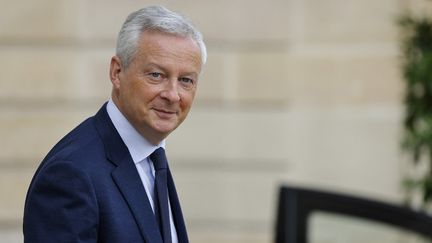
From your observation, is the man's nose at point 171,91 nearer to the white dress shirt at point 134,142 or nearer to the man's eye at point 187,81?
the man's eye at point 187,81

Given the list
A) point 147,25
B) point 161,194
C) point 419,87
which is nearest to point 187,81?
point 147,25

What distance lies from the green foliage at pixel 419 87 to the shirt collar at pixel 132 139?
3638 millimetres

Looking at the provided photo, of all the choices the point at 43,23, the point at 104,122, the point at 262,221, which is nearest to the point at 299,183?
the point at 262,221

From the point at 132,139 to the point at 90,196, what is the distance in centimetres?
24

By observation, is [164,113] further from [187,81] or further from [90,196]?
[90,196]

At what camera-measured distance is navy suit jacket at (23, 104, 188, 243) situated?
2.41 metres

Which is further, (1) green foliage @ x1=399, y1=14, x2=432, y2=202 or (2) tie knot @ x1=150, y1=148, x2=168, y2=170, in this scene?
(1) green foliage @ x1=399, y1=14, x2=432, y2=202

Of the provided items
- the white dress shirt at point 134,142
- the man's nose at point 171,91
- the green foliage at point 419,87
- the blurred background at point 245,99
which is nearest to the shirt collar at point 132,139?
the white dress shirt at point 134,142

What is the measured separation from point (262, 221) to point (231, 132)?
0.67 metres

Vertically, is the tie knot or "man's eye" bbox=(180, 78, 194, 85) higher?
"man's eye" bbox=(180, 78, 194, 85)

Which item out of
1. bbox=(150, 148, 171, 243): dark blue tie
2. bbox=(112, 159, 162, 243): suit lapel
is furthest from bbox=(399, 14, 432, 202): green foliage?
bbox=(112, 159, 162, 243): suit lapel

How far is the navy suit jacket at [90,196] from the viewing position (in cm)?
241

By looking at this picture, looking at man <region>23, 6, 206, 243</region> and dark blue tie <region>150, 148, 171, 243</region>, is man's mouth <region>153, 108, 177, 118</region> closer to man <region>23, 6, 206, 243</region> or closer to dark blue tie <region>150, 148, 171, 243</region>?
man <region>23, 6, 206, 243</region>

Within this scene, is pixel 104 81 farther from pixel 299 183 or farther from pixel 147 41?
pixel 147 41
